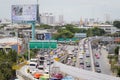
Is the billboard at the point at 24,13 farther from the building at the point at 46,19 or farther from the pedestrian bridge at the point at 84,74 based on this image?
the building at the point at 46,19

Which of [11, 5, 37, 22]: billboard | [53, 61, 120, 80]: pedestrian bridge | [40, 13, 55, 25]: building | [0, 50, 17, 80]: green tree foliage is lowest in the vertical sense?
[40, 13, 55, 25]: building

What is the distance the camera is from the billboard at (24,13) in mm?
32250

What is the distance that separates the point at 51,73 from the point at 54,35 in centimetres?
3895

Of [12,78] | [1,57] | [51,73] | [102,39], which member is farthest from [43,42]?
[102,39]

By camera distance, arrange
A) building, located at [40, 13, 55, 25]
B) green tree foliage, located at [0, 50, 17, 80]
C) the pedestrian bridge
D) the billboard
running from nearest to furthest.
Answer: the pedestrian bridge, green tree foliage, located at [0, 50, 17, 80], the billboard, building, located at [40, 13, 55, 25]

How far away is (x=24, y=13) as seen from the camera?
106ft

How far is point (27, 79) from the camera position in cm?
1655

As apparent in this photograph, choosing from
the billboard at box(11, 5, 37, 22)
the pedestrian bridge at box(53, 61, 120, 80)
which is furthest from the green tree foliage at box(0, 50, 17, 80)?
the billboard at box(11, 5, 37, 22)

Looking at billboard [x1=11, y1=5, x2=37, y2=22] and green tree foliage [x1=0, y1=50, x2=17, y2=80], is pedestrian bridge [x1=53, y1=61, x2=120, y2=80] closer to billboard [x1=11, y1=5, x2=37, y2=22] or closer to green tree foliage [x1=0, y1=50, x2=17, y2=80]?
green tree foliage [x1=0, y1=50, x2=17, y2=80]

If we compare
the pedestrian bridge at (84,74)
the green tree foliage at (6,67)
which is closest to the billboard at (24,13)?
the green tree foliage at (6,67)

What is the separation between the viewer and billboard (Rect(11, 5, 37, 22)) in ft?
106

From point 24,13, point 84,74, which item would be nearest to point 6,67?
point 84,74

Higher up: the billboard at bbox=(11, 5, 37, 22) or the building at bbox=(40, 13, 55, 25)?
the billboard at bbox=(11, 5, 37, 22)

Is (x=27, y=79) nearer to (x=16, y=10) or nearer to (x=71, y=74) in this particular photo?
(x=71, y=74)
